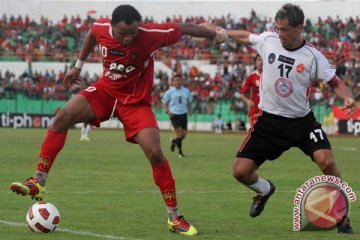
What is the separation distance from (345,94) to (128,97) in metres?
2.50

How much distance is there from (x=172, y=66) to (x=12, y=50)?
457 inches

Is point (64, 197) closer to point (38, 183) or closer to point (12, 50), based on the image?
point (38, 183)

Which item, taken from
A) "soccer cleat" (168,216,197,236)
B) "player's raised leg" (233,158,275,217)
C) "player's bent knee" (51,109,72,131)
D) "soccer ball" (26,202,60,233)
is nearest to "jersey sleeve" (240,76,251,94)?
"player's raised leg" (233,158,275,217)

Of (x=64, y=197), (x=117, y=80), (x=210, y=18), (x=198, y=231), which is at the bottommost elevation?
(x=210, y=18)

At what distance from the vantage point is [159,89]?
5353 cm

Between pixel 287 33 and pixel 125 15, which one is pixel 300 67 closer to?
pixel 287 33

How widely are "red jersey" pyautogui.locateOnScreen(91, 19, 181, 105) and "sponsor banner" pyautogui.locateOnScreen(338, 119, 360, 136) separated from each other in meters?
35.5

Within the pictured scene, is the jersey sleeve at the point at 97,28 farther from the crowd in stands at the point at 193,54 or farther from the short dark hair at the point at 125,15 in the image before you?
the crowd in stands at the point at 193,54

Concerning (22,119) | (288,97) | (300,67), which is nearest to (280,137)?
(288,97)

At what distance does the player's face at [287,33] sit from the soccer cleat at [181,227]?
2.31 meters

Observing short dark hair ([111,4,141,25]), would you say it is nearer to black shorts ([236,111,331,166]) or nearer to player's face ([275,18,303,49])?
player's face ([275,18,303,49])

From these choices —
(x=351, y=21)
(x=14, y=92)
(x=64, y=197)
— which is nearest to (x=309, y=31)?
(x=351, y=21)

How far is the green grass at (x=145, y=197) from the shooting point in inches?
391

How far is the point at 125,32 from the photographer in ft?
31.6
